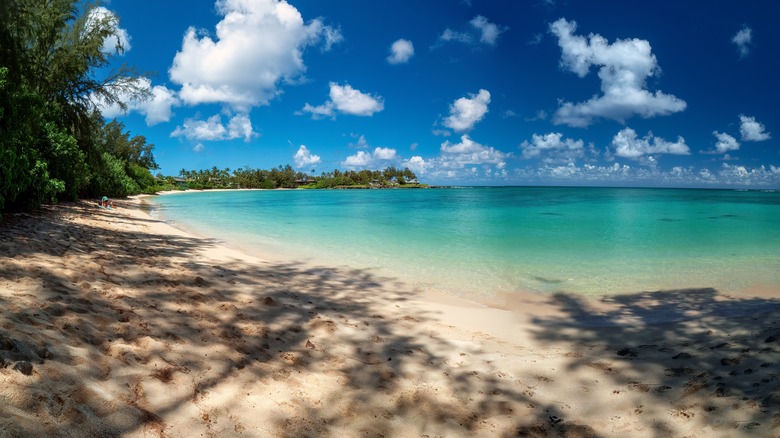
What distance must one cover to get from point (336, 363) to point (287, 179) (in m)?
160

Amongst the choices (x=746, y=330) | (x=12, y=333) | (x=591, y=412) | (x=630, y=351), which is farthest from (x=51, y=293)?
(x=746, y=330)

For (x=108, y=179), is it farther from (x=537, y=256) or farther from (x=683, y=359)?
(x=683, y=359)

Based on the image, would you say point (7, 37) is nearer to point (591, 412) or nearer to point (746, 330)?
point (591, 412)

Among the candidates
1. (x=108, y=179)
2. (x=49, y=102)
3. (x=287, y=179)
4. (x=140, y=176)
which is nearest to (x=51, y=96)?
(x=49, y=102)

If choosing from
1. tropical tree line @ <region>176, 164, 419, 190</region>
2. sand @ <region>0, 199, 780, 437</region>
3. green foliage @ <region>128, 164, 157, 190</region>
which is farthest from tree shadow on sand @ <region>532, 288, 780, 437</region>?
tropical tree line @ <region>176, 164, 419, 190</region>

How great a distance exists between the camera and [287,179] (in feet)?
519

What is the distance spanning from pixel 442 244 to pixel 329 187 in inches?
5996

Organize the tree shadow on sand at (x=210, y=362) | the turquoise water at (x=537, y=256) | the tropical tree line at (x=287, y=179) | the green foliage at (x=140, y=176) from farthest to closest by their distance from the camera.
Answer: the tropical tree line at (x=287, y=179), the green foliage at (x=140, y=176), the turquoise water at (x=537, y=256), the tree shadow on sand at (x=210, y=362)

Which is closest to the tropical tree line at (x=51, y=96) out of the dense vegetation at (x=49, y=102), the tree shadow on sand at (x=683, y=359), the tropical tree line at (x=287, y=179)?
the dense vegetation at (x=49, y=102)

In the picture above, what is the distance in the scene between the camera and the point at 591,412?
347cm

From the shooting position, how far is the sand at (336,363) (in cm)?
280

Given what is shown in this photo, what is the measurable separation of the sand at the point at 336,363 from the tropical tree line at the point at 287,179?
126807mm

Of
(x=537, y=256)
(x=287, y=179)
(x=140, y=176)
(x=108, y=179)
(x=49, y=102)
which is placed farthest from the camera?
(x=287, y=179)

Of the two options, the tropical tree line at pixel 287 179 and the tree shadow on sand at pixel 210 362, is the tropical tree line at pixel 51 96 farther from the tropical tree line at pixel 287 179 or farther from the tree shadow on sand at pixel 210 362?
the tropical tree line at pixel 287 179
